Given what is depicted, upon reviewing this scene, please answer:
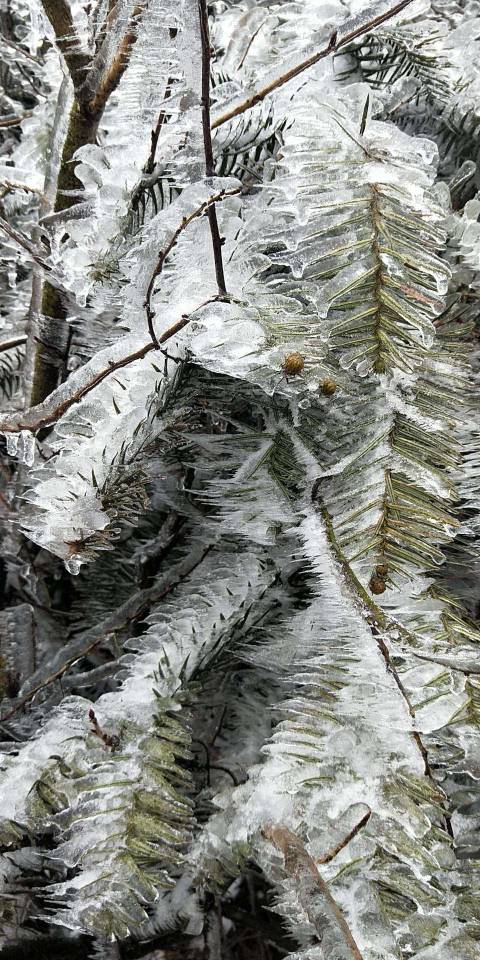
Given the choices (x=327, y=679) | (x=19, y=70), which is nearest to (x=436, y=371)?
(x=327, y=679)

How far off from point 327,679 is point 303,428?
0.15 m

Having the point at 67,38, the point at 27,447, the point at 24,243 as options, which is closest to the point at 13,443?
the point at 27,447

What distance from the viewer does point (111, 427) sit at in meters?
0.35

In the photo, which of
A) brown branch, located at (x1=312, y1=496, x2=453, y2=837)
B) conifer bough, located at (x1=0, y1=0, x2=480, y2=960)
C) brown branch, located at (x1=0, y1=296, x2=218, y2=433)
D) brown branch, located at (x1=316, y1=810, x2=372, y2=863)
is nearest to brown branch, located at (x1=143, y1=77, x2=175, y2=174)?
conifer bough, located at (x1=0, y1=0, x2=480, y2=960)

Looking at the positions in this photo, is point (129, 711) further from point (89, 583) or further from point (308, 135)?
point (308, 135)

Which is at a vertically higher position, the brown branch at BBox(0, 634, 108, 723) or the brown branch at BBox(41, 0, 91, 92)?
the brown branch at BBox(41, 0, 91, 92)

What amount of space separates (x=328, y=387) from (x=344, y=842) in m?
0.22

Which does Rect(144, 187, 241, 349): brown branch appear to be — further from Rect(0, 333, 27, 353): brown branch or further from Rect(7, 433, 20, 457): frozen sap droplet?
Rect(0, 333, 27, 353): brown branch

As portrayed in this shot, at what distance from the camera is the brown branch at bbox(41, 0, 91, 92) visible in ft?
1.23

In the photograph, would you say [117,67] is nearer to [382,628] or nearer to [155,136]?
[155,136]

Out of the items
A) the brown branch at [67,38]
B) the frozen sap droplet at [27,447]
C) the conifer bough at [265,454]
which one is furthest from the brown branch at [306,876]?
the brown branch at [67,38]

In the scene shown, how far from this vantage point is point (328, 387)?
0.34 meters

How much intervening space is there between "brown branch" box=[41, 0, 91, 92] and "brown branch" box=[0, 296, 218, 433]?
A: 18cm

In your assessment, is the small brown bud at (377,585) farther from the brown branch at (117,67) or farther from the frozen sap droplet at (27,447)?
the brown branch at (117,67)
